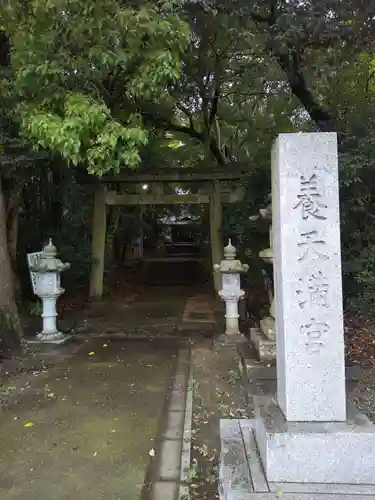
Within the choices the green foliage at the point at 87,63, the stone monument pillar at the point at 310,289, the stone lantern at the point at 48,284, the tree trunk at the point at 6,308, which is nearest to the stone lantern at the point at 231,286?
the green foliage at the point at 87,63

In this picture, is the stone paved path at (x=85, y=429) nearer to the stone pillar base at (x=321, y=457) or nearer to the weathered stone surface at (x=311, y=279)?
the stone pillar base at (x=321, y=457)

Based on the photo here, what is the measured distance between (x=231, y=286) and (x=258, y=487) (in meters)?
4.58

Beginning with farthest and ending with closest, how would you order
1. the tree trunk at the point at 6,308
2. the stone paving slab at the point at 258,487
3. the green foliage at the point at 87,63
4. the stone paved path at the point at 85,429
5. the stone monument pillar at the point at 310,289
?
1. the tree trunk at the point at 6,308
2. the green foliage at the point at 87,63
3. the stone paved path at the point at 85,429
4. the stone monument pillar at the point at 310,289
5. the stone paving slab at the point at 258,487

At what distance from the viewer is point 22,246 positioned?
957 centimetres

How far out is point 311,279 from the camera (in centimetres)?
268

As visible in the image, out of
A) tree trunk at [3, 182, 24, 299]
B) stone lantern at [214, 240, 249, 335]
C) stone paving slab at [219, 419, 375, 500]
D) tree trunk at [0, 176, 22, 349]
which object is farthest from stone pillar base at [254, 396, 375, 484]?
tree trunk at [3, 182, 24, 299]

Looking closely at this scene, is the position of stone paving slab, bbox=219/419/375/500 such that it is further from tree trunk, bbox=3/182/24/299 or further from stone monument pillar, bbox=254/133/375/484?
tree trunk, bbox=3/182/24/299

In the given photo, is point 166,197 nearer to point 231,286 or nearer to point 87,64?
point 231,286

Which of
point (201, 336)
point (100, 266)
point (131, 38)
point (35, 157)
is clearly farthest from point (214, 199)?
point (131, 38)

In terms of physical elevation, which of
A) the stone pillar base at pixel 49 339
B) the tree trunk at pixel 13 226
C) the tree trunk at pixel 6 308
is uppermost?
the tree trunk at pixel 13 226

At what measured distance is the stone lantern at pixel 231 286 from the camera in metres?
6.87

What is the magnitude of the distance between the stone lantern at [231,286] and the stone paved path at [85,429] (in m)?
1.24

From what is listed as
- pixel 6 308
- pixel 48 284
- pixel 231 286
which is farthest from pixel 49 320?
pixel 231 286

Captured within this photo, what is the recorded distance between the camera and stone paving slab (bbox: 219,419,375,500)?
95.1 inches
